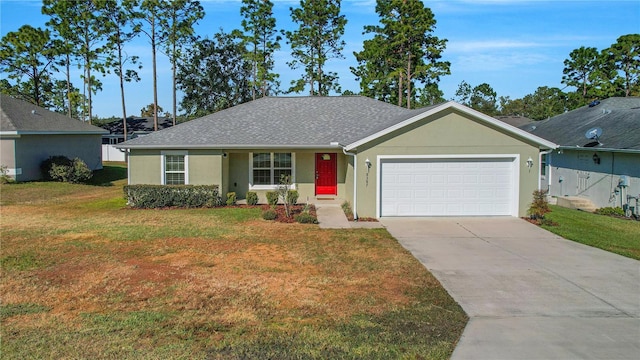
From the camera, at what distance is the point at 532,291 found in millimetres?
8039

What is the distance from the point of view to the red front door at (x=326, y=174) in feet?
64.3

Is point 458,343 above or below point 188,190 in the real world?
A: below

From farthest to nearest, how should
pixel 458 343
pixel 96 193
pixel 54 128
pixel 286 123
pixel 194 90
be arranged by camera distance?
pixel 194 90
pixel 54 128
pixel 96 193
pixel 286 123
pixel 458 343

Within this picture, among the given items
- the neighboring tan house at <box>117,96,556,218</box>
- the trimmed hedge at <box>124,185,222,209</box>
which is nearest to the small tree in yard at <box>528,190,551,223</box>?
the neighboring tan house at <box>117,96,556,218</box>

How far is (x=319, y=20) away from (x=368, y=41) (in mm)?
4778

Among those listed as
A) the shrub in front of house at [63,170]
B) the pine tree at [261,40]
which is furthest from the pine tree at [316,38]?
the shrub in front of house at [63,170]

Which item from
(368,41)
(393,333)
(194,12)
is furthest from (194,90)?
(393,333)

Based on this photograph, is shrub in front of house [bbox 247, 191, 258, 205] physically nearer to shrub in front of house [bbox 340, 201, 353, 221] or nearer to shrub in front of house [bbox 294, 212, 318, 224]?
shrub in front of house [bbox 340, 201, 353, 221]

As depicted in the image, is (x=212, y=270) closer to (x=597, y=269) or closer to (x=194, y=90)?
(x=597, y=269)

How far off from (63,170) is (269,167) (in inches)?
520

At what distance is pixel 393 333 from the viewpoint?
20.3 feet

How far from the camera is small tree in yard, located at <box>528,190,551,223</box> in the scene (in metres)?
15.0

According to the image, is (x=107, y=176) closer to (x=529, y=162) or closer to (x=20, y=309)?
(x=20, y=309)

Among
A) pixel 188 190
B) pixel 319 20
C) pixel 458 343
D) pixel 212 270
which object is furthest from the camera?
pixel 319 20
